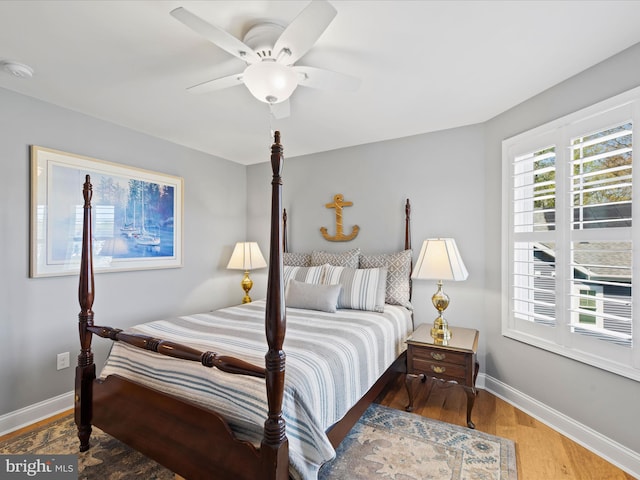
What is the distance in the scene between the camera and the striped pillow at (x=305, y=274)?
3158 millimetres

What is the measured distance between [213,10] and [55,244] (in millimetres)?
2207

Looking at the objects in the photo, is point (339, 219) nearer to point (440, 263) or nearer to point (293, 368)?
point (440, 263)

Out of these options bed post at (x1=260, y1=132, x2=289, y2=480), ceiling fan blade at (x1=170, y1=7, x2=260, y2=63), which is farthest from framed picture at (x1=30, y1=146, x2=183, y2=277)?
bed post at (x1=260, y1=132, x2=289, y2=480)

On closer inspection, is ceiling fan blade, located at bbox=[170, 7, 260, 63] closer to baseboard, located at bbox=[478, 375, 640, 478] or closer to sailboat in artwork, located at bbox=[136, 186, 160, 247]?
sailboat in artwork, located at bbox=[136, 186, 160, 247]

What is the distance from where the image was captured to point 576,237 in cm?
217

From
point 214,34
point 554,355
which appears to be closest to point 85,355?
point 214,34

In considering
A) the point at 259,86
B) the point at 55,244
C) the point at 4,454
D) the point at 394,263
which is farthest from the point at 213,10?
the point at 4,454

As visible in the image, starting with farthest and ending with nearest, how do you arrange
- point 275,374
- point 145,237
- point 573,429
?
point 145,237
point 573,429
point 275,374

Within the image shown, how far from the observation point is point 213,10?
→ 1.54 meters

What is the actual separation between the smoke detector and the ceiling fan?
113cm

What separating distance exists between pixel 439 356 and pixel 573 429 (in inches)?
36.2

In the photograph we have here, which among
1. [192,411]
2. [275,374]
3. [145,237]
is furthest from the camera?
[145,237]

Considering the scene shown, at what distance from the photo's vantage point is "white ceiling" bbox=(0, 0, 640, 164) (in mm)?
1559

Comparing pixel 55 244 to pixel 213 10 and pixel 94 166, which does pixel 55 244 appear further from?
pixel 213 10
